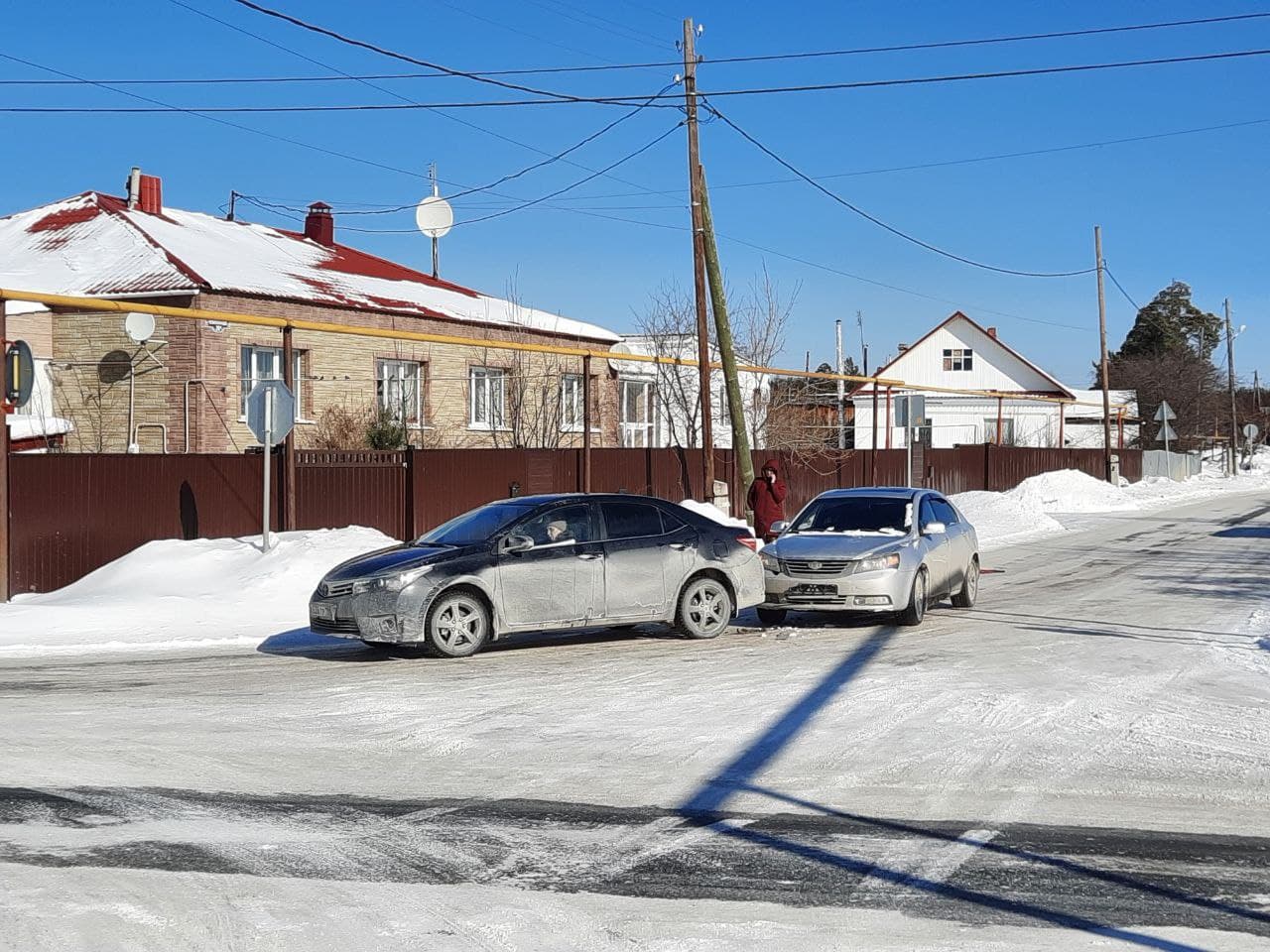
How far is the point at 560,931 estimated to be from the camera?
530cm

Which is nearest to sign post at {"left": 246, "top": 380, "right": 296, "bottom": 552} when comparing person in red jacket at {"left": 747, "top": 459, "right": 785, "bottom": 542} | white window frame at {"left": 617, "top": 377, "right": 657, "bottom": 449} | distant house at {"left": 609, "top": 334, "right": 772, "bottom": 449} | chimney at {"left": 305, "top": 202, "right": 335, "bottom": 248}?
person in red jacket at {"left": 747, "top": 459, "right": 785, "bottom": 542}

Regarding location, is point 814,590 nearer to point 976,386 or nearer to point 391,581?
point 391,581

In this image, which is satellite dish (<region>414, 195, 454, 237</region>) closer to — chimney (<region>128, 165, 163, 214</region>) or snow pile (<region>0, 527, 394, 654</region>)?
chimney (<region>128, 165, 163, 214</region>)

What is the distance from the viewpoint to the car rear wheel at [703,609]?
46.8 feet

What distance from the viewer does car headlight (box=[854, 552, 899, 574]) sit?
14.8 m

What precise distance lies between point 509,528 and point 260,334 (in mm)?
16642

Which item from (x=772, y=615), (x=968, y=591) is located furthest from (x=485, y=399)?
(x=772, y=615)

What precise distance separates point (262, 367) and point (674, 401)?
10.4 metres

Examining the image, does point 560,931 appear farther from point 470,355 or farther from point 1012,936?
point 470,355

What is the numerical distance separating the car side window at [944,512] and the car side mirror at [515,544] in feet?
18.3

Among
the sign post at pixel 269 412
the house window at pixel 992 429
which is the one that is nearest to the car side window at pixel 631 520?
the sign post at pixel 269 412

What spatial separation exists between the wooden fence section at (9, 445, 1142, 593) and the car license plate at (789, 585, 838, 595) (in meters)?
7.61

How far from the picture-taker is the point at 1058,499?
4306cm

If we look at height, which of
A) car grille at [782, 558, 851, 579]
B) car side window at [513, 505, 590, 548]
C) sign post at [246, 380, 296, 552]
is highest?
sign post at [246, 380, 296, 552]
